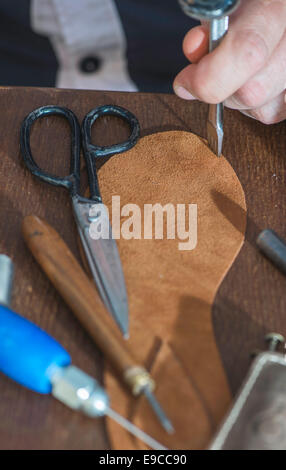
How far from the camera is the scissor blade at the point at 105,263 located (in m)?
0.42

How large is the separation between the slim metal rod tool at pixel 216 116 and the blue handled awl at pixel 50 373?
25 cm

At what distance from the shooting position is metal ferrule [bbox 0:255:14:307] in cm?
43

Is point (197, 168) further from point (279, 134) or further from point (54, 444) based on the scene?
point (54, 444)

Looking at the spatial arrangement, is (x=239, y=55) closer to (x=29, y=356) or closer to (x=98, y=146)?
(x=98, y=146)

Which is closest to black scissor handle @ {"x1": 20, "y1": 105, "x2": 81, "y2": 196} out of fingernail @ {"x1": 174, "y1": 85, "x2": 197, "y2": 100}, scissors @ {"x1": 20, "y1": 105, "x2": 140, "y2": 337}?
scissors @ {"x1": 20, "y1": 105, "x2": 140, "y2": 337}

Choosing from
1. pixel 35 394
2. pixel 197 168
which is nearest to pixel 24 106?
pixel 197 168

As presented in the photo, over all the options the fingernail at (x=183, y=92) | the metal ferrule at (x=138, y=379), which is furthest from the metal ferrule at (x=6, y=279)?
the fingernail at (x=183, y=92)

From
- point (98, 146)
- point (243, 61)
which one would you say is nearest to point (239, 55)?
point (243, 61)

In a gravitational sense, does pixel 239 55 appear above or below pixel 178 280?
above

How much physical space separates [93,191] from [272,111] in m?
0.19

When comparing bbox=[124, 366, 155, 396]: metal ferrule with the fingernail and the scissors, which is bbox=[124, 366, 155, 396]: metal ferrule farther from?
the fingernail

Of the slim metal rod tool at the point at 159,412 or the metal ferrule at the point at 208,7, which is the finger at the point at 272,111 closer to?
the metal ferrule at the point at 208,7

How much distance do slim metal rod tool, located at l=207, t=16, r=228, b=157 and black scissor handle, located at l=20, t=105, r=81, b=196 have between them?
127 mm

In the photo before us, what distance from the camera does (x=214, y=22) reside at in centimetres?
43
